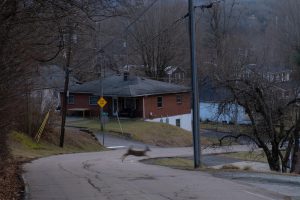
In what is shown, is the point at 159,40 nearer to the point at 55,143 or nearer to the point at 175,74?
the point at 175,74

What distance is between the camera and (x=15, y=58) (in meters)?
13.2

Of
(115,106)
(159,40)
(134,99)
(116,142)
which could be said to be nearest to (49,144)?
(116,142)

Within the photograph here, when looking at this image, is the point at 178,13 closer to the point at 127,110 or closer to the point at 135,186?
the point at 127,110

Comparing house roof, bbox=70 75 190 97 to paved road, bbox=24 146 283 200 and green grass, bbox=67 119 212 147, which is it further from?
paved road, bbox=24 146 283 200

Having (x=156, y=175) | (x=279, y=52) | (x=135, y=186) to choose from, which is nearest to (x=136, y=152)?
(x=156, y=175)

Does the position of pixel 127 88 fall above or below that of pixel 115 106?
above

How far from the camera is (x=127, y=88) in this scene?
204 ft

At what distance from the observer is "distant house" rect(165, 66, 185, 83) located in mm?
83250

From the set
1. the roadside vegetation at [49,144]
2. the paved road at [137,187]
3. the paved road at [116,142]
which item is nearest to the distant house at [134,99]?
the paved road at [116,142]

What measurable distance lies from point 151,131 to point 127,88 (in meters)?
8.46

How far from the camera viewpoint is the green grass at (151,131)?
53656mm

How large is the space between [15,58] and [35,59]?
4.63 ft

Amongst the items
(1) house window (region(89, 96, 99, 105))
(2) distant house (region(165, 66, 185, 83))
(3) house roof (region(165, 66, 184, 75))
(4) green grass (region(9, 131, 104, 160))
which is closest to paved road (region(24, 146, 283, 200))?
(4) green grass (region(9, 131, 104, 160))

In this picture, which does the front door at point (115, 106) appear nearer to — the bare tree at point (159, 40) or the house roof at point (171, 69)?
the bare tree at point (159, 40)
